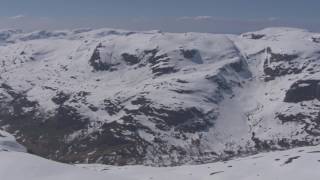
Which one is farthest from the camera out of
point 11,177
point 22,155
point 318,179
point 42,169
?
point 318,179

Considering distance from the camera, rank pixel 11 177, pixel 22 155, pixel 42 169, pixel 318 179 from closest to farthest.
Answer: pixel 11 177 → pixel 42 169 → pixel 22 155 → pixel 318 179

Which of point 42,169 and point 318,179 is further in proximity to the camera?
point 318,179

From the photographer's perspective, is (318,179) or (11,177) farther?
(318,179)

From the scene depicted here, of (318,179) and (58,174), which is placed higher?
(58,174)

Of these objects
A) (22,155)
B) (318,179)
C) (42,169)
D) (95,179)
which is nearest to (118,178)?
(95,179)

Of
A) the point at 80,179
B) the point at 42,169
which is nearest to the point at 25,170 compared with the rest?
the point at 42,169

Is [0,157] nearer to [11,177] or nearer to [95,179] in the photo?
[11,177]

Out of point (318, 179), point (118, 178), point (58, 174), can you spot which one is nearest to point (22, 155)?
point (58, 174)

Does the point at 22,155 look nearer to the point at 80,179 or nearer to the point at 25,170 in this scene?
the point at 25,170

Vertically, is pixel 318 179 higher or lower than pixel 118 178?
lower

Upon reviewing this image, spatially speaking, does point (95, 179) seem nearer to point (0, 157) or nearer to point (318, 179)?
point (0, 157)
